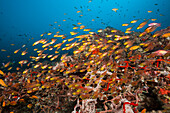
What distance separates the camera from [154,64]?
4.48 m

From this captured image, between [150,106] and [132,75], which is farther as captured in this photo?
[132,75]

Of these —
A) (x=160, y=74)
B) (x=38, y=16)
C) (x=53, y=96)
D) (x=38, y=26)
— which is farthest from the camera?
(x=38, y=26)

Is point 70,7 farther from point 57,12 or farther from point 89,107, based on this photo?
point 89,107

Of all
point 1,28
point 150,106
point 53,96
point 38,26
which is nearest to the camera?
point 150,106

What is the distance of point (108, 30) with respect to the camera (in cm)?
887

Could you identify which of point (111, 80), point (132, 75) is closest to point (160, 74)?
point (132, 75)

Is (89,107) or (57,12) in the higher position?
(57,12)

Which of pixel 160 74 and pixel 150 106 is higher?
pixel 160 74

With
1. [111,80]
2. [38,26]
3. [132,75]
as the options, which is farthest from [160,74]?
[38,26]

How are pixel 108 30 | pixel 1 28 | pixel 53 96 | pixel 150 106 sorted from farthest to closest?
pixel 1 28, pixel 108 30, pixel 53 96, pixel 150 106

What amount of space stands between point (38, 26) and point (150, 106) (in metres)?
170

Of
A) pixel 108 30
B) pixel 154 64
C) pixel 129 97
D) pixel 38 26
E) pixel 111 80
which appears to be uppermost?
pixel 38 26

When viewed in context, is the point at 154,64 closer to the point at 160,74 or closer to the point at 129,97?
the point at 160,74

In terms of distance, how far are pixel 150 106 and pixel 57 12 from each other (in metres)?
155
